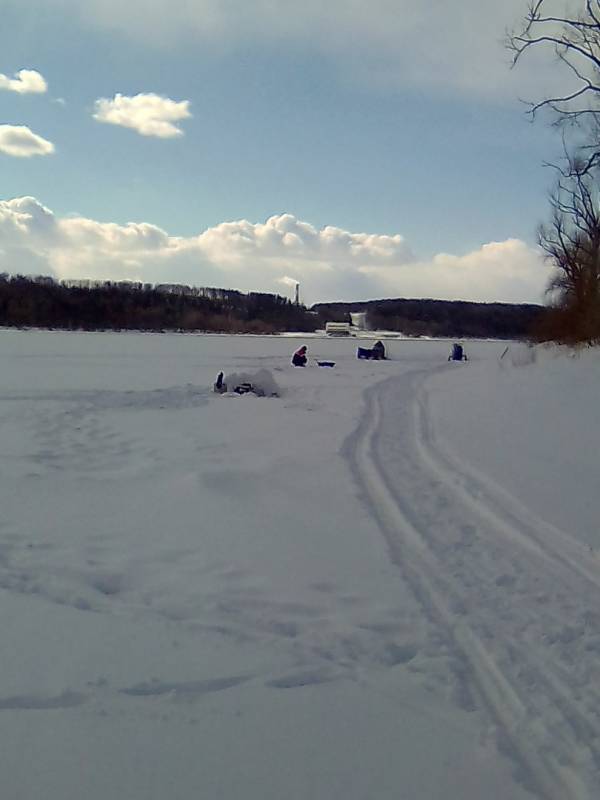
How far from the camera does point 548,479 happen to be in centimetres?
881

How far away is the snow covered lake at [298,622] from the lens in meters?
3.08

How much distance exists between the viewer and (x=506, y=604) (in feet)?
16.2

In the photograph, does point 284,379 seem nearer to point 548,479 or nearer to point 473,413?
point 473,413

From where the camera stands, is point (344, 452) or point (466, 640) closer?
point (466, 640)

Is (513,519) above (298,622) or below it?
above

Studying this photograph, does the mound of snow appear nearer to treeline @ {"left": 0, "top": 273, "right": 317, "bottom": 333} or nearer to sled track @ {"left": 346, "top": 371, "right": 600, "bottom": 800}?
sled track @ {"left": 346, "top": 371, "right": 600, "bottom": 800}

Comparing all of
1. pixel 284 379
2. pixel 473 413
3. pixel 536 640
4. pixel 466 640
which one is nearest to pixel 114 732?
pixel 466 640

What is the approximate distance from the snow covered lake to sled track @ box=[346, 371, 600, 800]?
19 mm

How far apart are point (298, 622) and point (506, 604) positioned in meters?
1.55

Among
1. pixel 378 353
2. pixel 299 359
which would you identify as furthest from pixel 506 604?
pixel 378 353

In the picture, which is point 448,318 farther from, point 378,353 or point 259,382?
point 259,382

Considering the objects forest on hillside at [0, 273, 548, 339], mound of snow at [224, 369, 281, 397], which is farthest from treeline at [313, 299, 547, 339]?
mound of snow at [224, 369, 281, 397]

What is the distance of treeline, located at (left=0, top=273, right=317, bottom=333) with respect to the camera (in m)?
103

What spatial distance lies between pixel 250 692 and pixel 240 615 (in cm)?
103
